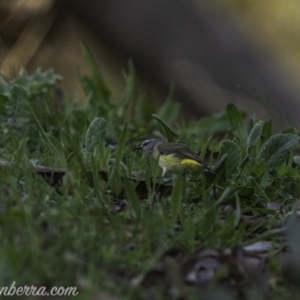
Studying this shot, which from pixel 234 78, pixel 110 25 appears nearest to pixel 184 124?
pixel 234 78

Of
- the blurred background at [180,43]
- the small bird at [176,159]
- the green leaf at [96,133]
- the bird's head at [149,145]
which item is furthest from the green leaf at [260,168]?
the blurred background at [180,43]

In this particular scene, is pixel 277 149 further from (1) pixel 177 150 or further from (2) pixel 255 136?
(1) pixel 177 150

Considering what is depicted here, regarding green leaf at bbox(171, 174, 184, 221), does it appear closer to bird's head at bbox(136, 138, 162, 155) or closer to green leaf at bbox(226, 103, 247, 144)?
bird's head at bbox(136, 138, 162, 155)

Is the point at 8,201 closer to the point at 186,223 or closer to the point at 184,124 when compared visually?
the point at 186,223

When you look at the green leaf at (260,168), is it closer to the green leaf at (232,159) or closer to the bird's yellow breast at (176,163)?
the green leaf at (232,159)

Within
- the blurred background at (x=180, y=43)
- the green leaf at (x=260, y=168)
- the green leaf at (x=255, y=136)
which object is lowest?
the blurred background at (x=180, y=43)

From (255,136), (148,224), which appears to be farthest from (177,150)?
(148,224)
